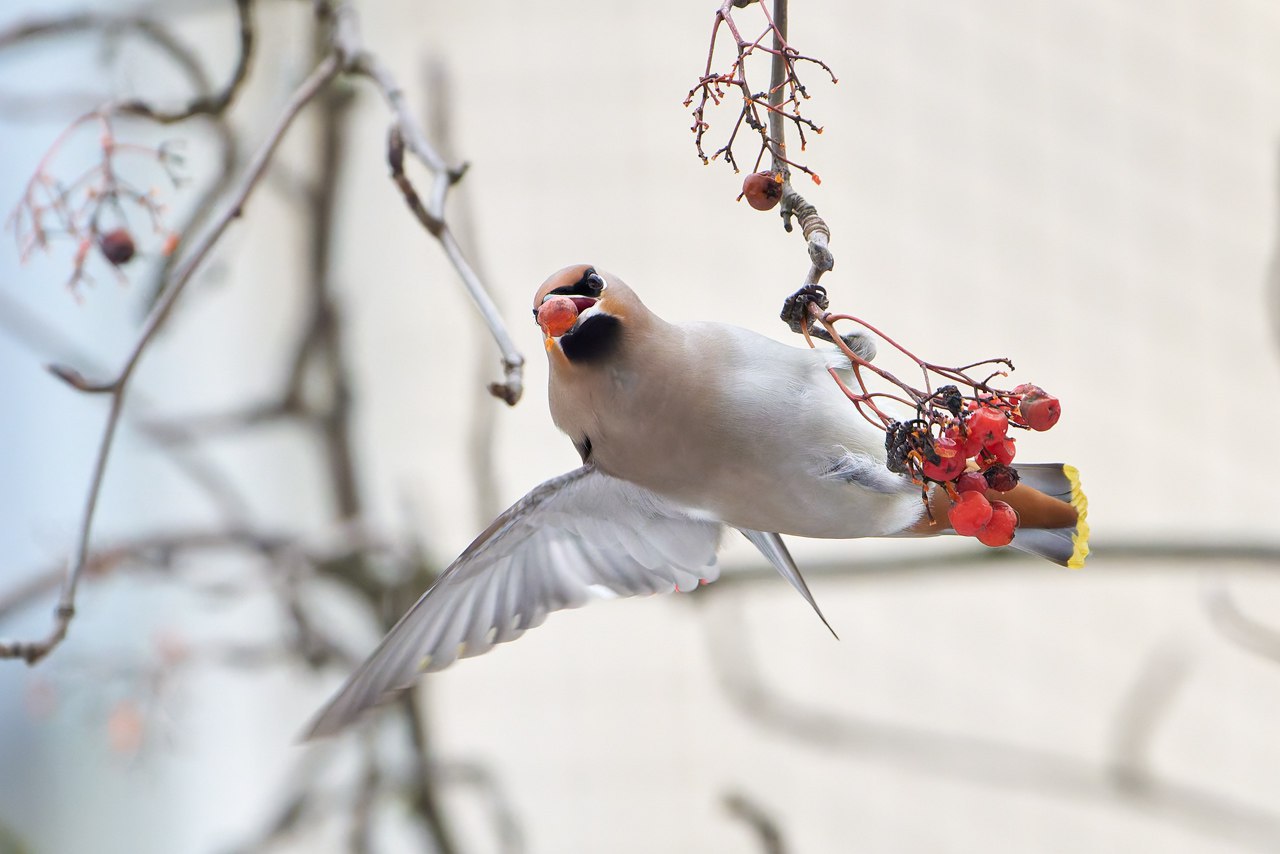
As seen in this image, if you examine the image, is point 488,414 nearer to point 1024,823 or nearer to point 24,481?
point 24,481

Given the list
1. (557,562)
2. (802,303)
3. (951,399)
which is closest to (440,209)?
(802,303)

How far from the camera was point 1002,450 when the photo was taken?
32.2 inches

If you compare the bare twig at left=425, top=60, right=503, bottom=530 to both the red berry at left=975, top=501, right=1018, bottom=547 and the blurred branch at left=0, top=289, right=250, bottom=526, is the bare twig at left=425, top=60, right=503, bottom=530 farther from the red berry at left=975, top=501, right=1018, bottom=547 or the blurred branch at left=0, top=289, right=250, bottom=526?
the red berry at left=975, top=501, right=1018, bottom=547

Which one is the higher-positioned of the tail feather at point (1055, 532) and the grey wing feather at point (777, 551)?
the tail feather at point (1055, 532)

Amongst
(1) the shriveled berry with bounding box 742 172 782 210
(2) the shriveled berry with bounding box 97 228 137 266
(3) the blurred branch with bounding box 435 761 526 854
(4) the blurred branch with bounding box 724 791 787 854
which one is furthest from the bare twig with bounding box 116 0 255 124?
(3) the blurred branch with bounding box 435 761 526 854

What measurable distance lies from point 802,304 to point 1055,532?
0.43m

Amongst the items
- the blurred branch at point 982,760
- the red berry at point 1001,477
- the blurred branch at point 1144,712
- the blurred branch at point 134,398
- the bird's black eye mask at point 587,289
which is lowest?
the blurred branch at point 982,760

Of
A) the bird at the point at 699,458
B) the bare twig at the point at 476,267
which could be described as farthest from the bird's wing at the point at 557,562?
the bare twig at the point at 476,267

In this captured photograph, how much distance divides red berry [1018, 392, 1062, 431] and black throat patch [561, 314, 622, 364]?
1.19 ft

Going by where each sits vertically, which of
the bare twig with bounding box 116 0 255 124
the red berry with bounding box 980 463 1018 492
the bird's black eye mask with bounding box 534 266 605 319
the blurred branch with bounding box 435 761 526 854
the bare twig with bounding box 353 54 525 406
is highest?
the bare twig with bounding box 116 0 255 124

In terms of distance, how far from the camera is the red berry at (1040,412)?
2.63 ft

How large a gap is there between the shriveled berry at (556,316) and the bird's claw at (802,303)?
173 millimetres

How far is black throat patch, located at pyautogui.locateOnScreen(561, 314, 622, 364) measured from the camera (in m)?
1.04

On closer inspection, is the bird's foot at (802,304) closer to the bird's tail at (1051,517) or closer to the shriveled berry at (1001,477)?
the shriveled berry at (1001,477)
